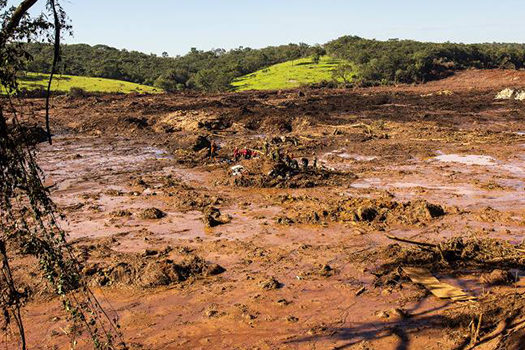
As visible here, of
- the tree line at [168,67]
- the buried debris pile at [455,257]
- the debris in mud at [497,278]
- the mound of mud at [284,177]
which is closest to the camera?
the debris in mud at [497,278]

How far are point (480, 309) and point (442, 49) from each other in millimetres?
66435

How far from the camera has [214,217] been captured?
1277cm

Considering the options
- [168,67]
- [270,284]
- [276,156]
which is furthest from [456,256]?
[168,67]

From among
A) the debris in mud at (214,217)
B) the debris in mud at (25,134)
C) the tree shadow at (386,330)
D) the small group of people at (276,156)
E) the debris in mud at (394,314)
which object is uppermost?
the debris in mud at (25,134)

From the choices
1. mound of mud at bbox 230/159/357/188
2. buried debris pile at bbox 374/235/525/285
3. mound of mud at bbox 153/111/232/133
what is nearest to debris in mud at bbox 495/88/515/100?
mound of mud at bbox 153/111/232/133

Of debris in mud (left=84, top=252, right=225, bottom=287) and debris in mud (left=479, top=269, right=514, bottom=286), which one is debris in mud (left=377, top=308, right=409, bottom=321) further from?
debris in mud (left=84, top=252, right=225, bottom=287)

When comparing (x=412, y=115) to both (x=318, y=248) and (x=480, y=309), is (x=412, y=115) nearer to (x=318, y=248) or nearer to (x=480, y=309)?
(x=318, y=248)

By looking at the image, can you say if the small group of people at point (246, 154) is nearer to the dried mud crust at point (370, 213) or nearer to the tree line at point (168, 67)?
the dried mud crust at point (370, 213)

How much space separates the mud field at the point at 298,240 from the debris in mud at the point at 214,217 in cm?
6

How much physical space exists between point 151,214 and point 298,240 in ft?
15.9

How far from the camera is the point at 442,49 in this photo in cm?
6438

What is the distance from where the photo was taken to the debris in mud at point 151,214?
12750 millimetres

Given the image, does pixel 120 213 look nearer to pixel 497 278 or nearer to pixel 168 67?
pixel 497 278

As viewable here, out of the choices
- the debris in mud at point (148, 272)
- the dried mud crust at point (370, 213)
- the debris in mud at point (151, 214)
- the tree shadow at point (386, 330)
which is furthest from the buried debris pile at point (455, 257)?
the debris in mud at point (151, 214)
